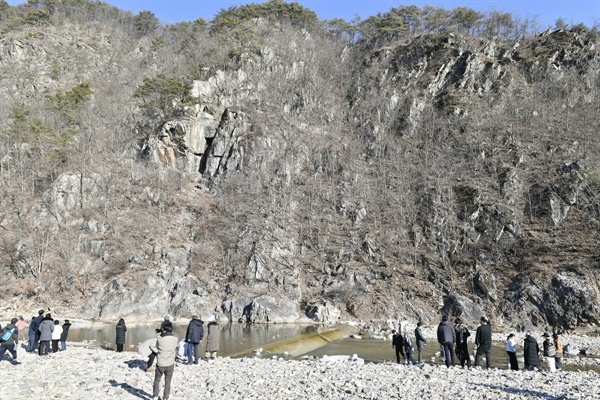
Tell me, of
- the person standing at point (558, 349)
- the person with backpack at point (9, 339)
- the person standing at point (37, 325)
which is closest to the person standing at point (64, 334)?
the person standing at point (37, 325)

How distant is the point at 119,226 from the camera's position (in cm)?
4034

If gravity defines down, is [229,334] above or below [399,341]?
below

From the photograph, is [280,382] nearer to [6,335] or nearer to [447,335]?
[447,335]

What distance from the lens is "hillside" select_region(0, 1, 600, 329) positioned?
32.8m

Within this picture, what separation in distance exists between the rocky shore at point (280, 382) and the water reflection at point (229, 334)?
6.72 m

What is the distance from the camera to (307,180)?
156 feet

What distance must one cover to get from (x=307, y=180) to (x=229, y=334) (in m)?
24.6

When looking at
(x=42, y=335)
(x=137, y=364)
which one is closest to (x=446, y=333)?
(x=137, y=364)

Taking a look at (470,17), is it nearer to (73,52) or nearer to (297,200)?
(297,200)

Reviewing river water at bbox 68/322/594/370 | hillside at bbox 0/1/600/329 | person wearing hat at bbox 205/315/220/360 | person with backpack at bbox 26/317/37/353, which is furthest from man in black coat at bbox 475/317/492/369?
person with backpack at bbox 26/317/37/353

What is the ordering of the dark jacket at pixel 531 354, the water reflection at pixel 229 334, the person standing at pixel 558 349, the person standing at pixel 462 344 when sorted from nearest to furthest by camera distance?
1. the dark jacket at pixel 531 354
2. the person standing at pixel 462 344
3. the person standing at pixel 558 349
4. the water reflection at pixel 229 334

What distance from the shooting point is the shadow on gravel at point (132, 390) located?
982cm

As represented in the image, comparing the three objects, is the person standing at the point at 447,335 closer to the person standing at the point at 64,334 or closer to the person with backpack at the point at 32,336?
the person standing at the point at 64,334

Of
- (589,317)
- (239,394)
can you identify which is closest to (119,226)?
(239,394)
